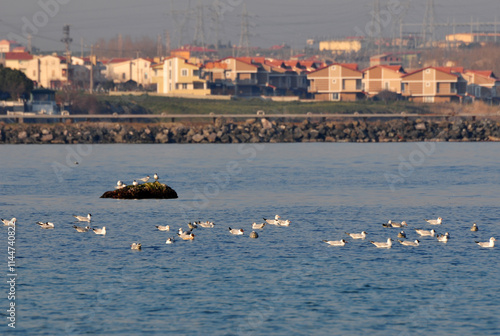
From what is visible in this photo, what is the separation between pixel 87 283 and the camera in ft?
84.3

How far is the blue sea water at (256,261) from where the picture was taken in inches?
864

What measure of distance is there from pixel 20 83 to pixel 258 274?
11529cm

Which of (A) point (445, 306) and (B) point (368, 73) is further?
(B) point (368, 73)

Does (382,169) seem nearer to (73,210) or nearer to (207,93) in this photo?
(73,210)

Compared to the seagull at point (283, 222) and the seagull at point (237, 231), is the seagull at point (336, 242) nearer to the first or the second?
the seagull at point (237, 231)

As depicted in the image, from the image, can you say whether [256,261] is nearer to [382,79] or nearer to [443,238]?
[443,238]

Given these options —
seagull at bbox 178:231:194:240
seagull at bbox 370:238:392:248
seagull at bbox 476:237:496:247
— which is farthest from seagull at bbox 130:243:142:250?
seagull at bbox 476:237:496:247

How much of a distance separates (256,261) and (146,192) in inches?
755

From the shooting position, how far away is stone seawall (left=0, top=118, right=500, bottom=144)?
102562mm

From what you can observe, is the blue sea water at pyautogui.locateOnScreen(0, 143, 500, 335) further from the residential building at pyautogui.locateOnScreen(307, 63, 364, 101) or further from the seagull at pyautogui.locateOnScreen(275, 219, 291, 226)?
the residential building at pyautogui.locateOnScreen(307, 63, 364, 101)

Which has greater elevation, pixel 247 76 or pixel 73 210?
pixel 247 76

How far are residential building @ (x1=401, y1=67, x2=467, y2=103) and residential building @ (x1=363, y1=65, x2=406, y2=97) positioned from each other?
6463mm

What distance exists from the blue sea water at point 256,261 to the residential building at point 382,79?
392 feet

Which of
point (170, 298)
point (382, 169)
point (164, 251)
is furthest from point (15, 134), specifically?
point (170, 298)
